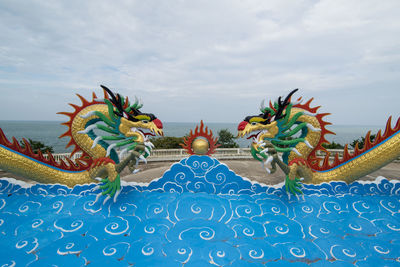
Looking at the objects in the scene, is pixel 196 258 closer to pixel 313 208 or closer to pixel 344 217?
pixel 313 208

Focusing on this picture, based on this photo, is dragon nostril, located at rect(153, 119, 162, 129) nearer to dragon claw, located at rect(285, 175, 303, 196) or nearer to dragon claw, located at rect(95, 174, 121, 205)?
dragon claw, located at rect(95, 174, 121, 205)

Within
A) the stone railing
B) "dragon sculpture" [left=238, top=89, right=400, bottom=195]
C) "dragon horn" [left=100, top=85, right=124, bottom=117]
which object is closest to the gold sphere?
"dragon sculpture" [left=238, top=89, right=400, bottom=195]

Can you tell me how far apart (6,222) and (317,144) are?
21.3ft

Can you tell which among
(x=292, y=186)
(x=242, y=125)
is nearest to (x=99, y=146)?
(x=242, y=125)

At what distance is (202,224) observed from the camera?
3.45 meters

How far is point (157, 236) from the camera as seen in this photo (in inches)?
128

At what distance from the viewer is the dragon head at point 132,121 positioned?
3998mm

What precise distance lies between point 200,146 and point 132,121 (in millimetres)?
1568

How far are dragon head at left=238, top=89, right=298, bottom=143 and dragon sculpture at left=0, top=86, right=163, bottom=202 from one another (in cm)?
189

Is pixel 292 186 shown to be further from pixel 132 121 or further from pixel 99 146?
pixel 99 146

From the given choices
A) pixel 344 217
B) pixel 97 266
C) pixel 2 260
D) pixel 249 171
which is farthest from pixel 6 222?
pixel 249 171

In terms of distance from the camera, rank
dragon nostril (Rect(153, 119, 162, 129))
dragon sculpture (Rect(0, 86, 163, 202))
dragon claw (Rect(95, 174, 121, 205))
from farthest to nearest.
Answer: dragon nostril (Rect(153, 119, 162, 129)) < dragon sculpture (Rect(0, 86, 163, 202)) < dragon claw (Rect(95, 174, 121, 205))

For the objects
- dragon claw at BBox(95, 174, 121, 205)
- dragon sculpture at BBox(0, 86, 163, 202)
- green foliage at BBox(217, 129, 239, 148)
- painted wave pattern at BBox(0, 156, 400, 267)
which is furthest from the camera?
green foliage at BBox(217, 129, 239, 148)

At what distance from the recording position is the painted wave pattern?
9.50 feet
